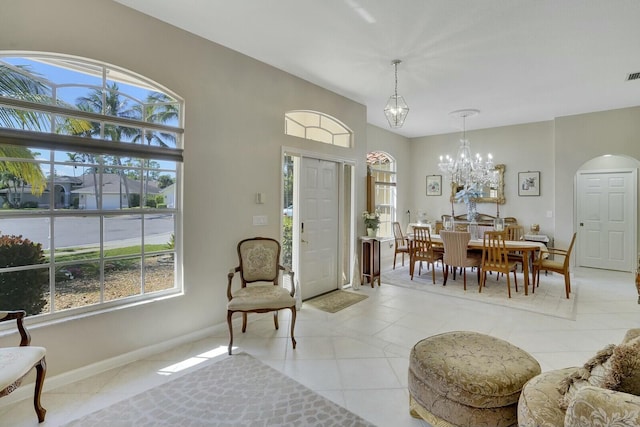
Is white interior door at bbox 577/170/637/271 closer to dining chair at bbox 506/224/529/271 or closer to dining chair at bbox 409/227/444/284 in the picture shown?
dining chair at bbox 506/224/529/271

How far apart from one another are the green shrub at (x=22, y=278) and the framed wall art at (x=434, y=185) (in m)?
7.17

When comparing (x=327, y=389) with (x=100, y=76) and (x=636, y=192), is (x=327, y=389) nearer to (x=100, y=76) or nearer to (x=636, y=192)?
(x=100, y=76)

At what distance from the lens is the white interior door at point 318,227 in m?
4.38

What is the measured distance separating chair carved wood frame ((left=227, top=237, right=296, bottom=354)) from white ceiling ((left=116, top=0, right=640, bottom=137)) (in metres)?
2.16

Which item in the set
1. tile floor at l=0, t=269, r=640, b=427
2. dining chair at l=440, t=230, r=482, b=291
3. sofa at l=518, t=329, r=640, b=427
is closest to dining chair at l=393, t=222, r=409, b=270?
dining chair at l=440, t=230, r=482, b=291

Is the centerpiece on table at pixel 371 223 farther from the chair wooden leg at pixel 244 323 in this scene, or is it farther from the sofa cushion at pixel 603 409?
the sofa cushion at pixel 603 409

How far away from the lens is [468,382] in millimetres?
1684

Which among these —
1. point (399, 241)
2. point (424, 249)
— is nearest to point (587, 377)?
point (424, 249)

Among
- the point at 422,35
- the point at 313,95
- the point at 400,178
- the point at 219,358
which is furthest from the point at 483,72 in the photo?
the point at 219,358

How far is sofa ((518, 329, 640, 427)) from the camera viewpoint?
104 centimetres

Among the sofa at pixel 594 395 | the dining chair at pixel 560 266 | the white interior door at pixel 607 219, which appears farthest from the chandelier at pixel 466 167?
the sofa at pixel 594 395

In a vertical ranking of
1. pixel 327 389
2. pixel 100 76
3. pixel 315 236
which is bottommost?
pixel 327 389

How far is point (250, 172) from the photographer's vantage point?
3639 millimetres

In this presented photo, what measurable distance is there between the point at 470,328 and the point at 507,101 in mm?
3735
